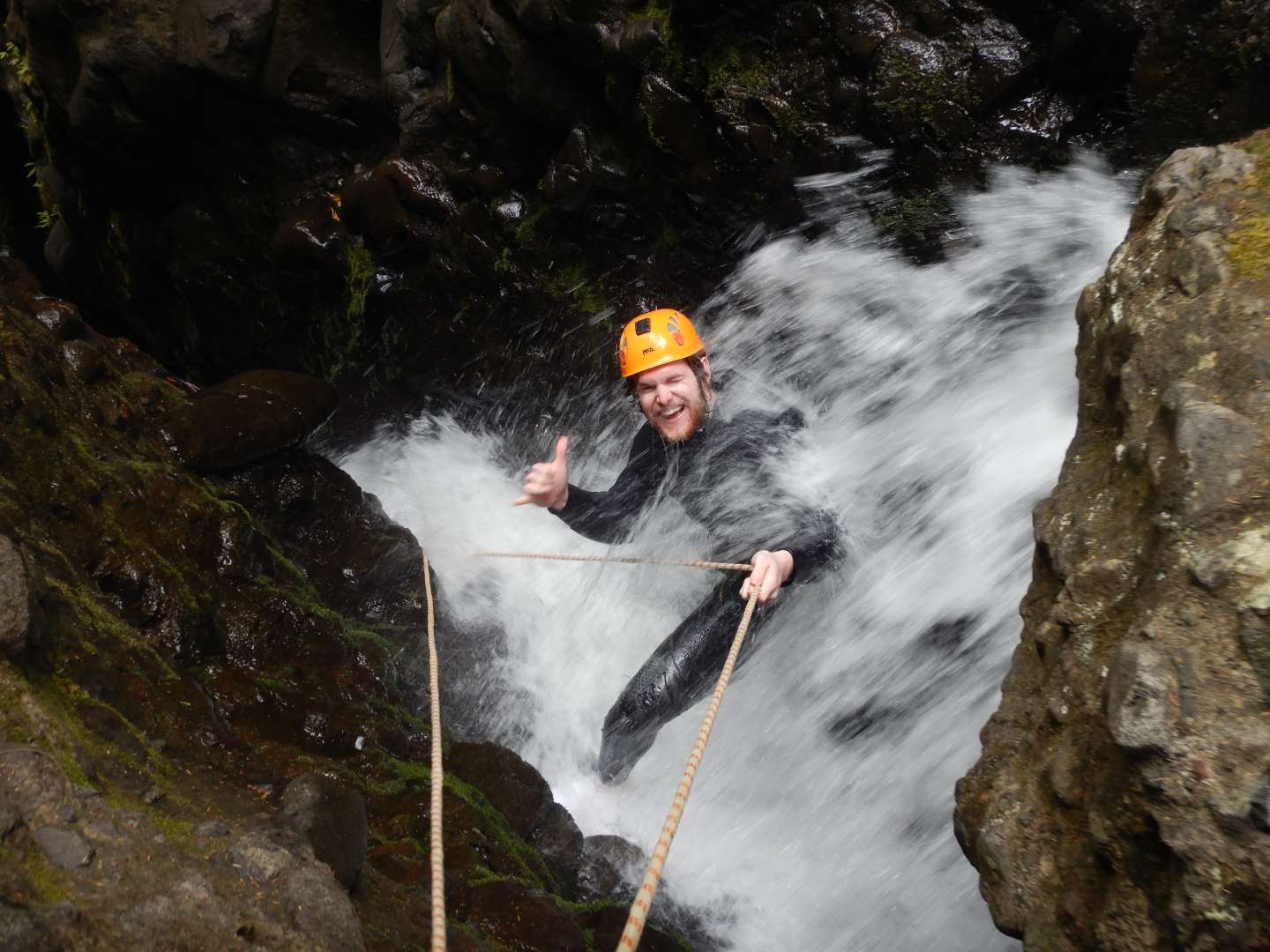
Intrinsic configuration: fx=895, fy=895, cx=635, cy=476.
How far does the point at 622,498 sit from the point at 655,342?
3.02ft

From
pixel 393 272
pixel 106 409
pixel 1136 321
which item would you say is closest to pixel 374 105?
pixel 393 272

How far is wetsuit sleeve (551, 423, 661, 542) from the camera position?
4.75 metres

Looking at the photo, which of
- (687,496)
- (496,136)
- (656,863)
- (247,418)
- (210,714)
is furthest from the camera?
(496,136)

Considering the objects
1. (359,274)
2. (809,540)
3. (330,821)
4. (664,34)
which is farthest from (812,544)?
(359,274)

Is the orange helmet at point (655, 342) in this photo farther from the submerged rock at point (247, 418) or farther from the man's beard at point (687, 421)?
the submerged rock at point (247, 418)

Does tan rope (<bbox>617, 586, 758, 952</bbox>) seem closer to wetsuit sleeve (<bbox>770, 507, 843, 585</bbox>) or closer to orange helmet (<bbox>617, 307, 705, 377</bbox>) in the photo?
wetsuit sleeve (<bbox>770, 507, 843, 585</bbox>)

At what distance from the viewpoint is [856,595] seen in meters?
4.57

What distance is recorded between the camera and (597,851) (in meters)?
4.16

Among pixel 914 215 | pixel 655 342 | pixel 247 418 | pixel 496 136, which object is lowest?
pixel 247 418

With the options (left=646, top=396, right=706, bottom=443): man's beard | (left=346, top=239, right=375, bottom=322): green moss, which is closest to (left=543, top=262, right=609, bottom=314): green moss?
(left=346, top=239, right=375, bottom=322): green moss

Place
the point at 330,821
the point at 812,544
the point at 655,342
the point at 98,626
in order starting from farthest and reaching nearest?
the point at 655,342 → the point at 812,544 → the point at 98,626 → the point at 330,821

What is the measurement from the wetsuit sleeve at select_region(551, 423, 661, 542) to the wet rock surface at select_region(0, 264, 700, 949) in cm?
125

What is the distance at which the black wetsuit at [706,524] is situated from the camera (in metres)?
4.22

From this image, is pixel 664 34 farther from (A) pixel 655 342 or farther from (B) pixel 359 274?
(B) pixel 359 274
